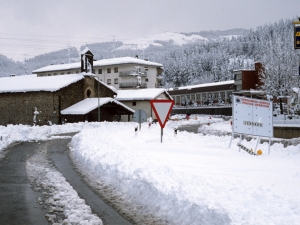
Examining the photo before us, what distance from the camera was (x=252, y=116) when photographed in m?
12.8

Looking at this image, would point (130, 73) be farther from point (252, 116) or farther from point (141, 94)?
point (252, 116)

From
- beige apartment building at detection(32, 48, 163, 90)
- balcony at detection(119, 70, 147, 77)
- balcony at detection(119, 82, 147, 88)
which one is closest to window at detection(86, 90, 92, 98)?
beige apartment building at detection(32, 48, 163, 90)

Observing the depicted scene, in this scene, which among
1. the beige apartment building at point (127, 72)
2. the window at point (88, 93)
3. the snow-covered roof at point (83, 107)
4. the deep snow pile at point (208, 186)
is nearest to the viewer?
the deep snow pile at point (208, 186)

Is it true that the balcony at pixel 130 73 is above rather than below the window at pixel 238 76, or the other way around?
above

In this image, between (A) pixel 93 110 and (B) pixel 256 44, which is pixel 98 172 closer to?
(A) pixel 93 110

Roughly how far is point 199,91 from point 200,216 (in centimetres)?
9426

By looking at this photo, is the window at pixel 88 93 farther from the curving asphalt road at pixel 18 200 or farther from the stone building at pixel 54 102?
the curving asphalt road at pixel 18 200

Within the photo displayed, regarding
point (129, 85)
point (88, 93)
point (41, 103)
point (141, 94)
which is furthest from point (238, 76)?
point (41, 103)

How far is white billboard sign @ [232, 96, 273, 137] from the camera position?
1266 centimetres

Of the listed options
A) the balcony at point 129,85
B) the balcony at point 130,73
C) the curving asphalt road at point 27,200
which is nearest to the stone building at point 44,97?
the balcony at point 130,73

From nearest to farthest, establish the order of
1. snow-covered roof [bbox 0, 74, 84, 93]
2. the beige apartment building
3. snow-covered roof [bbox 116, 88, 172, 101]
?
snow-covered roof [bbox 0, 74, 84, 93], snow-covered roof [bbox 116, 88, 172, 101], the beige apartment building

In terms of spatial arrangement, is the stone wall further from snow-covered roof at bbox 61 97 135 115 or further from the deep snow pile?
the deep snow pile

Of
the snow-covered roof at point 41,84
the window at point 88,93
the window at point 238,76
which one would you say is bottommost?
the window at point 88,93

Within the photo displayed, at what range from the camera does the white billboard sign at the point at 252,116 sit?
12.7m
